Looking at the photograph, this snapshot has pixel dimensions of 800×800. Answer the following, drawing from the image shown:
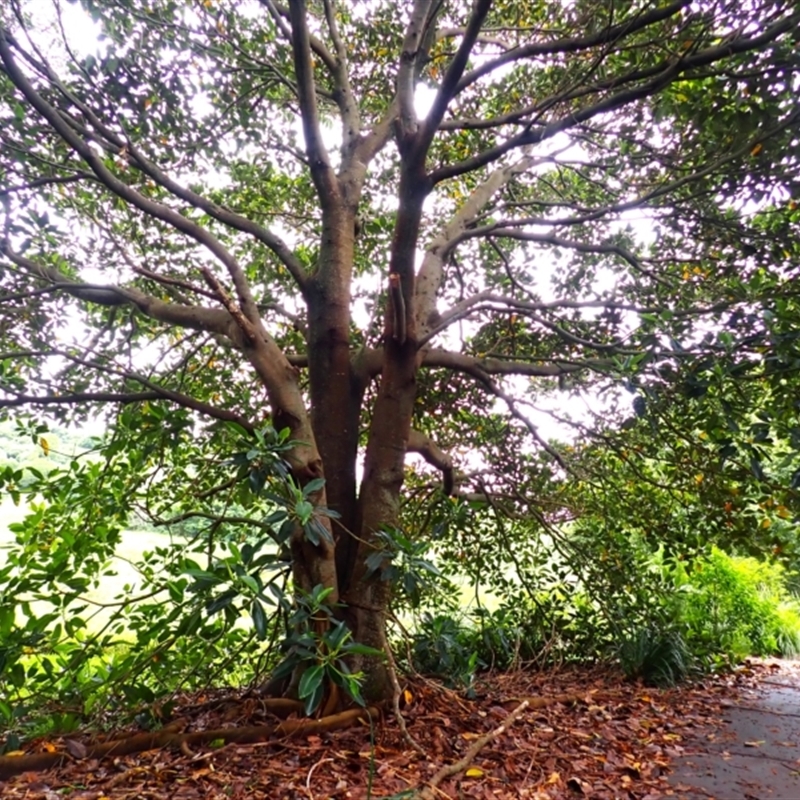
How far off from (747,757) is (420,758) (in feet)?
5.48

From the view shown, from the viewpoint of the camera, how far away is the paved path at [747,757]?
2.54m

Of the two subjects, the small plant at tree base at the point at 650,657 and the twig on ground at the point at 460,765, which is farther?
the small plant at tree base at the point at 650,657

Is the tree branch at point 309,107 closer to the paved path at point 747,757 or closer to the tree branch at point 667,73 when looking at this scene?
the tree branch at point 667,73

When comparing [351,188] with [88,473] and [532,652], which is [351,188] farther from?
[532,652]

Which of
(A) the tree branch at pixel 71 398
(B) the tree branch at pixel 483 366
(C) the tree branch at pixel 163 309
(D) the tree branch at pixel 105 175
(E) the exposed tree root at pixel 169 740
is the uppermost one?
(D) the tree branch at pixel 105 175

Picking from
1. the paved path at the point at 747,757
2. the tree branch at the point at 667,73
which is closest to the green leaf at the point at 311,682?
the paved path at the point at 747,757

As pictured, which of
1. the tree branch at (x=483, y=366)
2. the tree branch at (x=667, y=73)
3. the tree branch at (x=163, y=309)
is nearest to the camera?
the tree branch at (x=667, y=73)

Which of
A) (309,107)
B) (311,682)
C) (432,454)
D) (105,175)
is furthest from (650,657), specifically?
(105,175)

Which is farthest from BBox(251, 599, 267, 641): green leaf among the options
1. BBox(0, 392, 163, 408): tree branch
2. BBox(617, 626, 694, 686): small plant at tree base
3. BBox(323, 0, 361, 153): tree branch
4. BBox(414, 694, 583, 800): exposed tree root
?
BBox(323, 0, 361, 153): tree branch

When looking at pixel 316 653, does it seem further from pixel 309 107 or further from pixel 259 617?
pixel 309 107

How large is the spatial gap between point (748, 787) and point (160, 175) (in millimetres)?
4011

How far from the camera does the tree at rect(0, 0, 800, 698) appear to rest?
9.90 ft

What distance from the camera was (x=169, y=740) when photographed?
264 cm

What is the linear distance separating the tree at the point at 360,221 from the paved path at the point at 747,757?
1.52 metres
